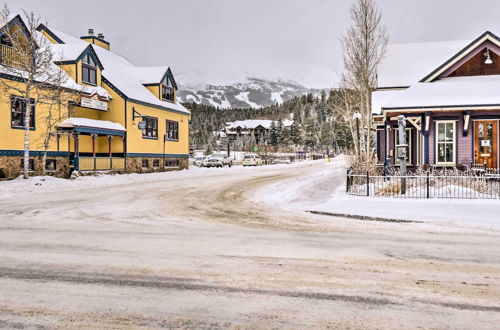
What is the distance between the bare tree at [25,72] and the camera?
2091 centimetres

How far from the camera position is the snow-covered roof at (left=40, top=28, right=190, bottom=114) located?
2962cm

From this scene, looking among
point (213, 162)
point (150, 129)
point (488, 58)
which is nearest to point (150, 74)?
point (150, 129)

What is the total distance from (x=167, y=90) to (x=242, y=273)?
1327 inches

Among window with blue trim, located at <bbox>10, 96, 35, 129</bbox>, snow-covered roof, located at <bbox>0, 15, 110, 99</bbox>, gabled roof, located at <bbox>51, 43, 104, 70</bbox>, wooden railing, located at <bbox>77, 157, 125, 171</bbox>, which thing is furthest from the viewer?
gabled roof, located at <bbox>51, 43, 104, 70</bbox>

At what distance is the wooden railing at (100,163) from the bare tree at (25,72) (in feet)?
10.9

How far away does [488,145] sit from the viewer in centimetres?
1938

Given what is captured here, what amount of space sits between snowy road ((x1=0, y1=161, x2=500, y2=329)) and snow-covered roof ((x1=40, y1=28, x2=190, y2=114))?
816 inches

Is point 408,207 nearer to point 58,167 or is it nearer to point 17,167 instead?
point 17,167

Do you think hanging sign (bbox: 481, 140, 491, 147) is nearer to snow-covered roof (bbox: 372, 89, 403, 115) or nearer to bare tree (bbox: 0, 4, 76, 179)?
snow-covered roof (bbox: 372, 89, 403, 115)

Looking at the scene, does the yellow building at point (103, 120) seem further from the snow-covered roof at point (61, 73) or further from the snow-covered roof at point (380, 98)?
the snow-covered roof at point (380, 98)

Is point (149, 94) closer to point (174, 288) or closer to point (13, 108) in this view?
point (13, 108)

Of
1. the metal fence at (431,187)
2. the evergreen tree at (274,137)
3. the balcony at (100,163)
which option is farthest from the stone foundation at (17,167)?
the evergreen tree at (274,137)

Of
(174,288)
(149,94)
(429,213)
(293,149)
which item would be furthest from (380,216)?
(293,149)

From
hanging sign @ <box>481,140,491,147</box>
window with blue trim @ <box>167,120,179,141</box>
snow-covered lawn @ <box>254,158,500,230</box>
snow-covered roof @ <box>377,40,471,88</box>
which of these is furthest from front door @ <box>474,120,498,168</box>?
window with blue trim @ <box>167,120,179,141</box>
